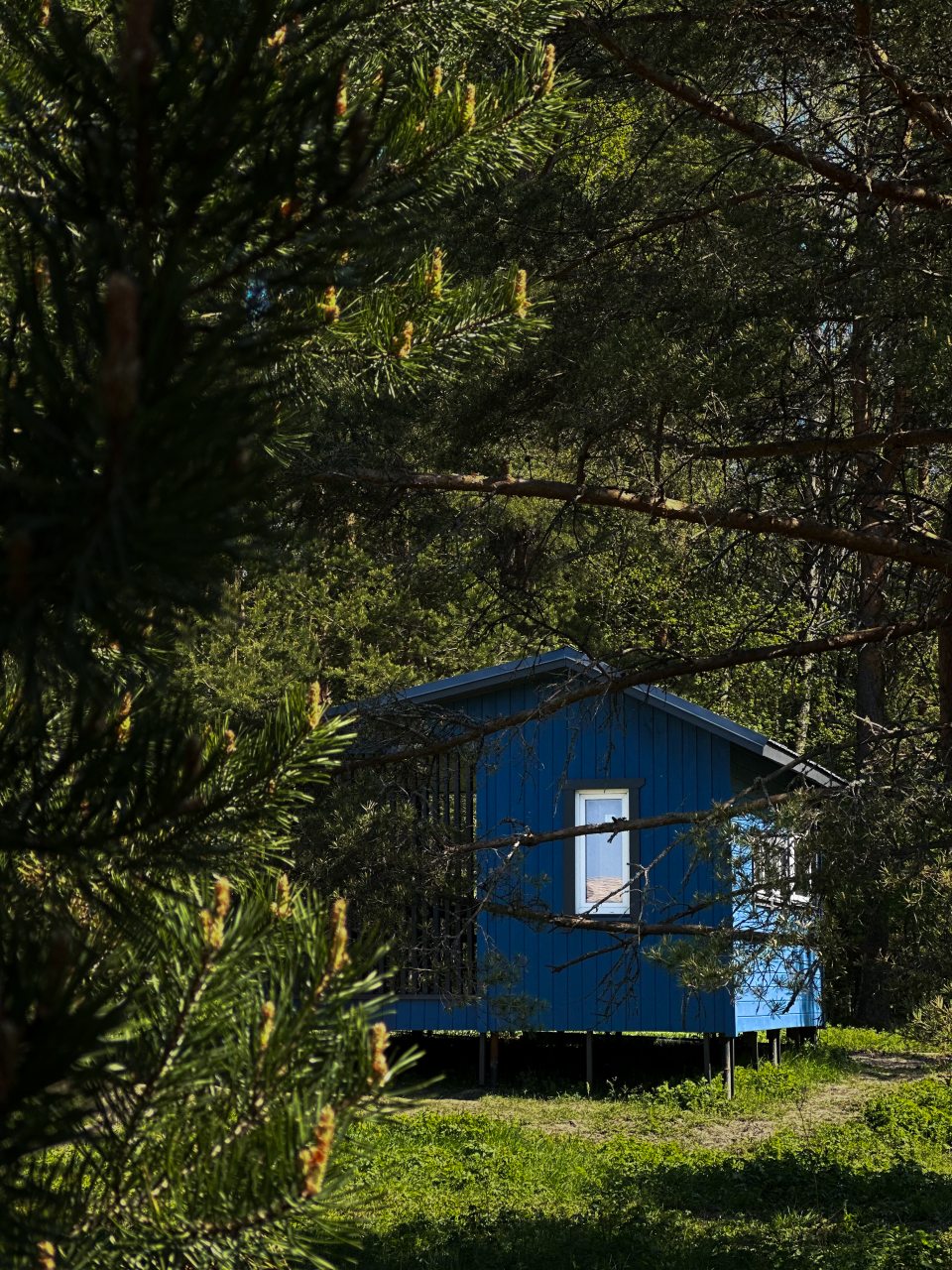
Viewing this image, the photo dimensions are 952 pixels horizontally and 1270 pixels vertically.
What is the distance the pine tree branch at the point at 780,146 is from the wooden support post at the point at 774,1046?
38.9ft

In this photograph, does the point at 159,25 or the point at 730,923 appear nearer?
the point at 159,25

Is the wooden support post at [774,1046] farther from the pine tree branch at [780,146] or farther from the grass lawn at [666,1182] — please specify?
the pine tree branch at [780,146]

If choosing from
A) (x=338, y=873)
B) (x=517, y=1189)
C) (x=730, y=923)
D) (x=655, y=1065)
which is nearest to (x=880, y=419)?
(x=730, y=923)

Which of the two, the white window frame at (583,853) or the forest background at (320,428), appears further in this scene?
the white window frame at (583,853)

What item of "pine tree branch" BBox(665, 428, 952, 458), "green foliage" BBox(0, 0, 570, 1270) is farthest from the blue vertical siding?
"green foliage" BBox(0, 0, 570, 1270)

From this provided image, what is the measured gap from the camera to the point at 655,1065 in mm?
16000

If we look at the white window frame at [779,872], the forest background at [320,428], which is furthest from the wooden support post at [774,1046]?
the white window frame at [779,872]

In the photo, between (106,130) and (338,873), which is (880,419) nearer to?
(338,873)

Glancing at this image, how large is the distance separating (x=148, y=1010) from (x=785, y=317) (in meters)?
6.08

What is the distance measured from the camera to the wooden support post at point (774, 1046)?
1680cm

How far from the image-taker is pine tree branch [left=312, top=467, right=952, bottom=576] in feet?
22.5

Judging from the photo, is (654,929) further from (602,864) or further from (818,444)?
(602,864)

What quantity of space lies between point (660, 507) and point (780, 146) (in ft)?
6.12

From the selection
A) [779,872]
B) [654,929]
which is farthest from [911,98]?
[654,929]
